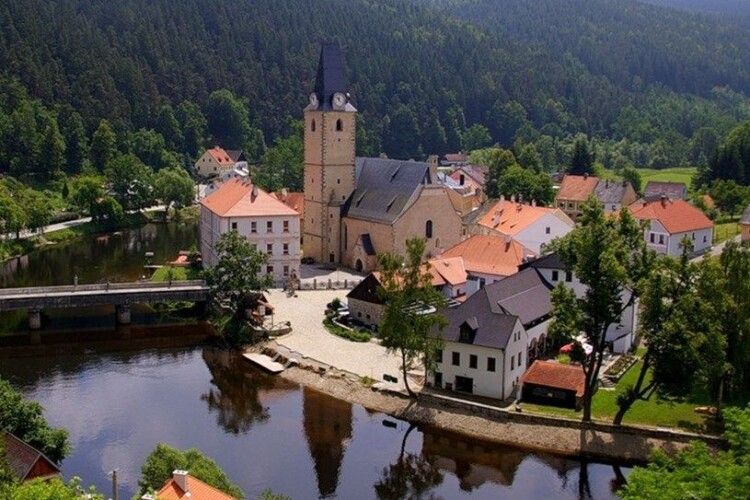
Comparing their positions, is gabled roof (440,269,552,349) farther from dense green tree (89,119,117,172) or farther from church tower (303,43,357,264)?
dense green tree (89,119,117,172)

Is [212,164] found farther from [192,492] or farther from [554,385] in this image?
[192,492]

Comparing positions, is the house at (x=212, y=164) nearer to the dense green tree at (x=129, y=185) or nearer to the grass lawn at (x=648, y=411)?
the dense green tree at (x=129, y=185)

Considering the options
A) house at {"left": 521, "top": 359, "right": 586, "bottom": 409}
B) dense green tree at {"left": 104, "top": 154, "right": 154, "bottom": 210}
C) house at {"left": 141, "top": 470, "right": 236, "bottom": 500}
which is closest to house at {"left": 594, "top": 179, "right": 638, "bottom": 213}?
dense green tree at {"left": 104, "top": 154, "right": 154, "bottom": 210}

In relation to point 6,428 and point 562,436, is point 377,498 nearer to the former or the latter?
point 562,436

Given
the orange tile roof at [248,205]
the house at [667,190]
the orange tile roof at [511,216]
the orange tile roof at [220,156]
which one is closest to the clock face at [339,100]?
the orange tile roof at [248,205]

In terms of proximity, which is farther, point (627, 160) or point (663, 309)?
point (627, 160)

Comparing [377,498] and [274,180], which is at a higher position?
[274,180]

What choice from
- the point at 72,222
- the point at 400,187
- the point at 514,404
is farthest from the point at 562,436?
the point at 72,222
